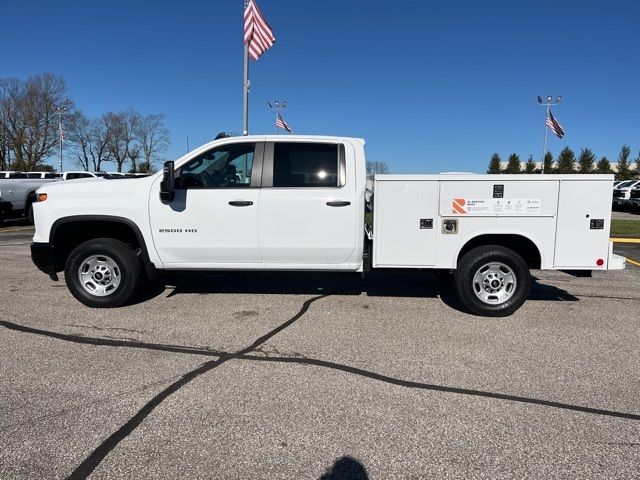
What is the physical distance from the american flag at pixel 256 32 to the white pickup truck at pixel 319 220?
29.4 feet

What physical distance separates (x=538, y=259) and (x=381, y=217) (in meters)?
1.93

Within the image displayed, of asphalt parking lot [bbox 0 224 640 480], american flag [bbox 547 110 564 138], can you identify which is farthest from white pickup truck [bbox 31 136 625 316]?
american flag [bbox 547 110 564 138]

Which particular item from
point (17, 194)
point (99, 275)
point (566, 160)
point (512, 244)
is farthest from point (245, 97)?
point (566, 160)

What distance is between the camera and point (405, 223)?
5.57 meters

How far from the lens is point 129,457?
9.02 ft

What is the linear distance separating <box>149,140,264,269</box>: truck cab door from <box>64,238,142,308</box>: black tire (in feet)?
1.33

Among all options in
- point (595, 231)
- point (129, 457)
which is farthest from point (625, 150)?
point (129, 457)

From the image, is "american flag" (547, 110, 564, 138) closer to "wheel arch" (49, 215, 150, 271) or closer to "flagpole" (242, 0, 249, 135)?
"flagpole" (242, 0, 249, 135)

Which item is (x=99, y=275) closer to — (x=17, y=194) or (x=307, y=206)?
(x=307, y=206)

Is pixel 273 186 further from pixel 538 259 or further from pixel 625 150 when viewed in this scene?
pixel 625 150

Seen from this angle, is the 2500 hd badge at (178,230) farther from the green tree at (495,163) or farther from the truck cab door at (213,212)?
the green tree at (495,163)

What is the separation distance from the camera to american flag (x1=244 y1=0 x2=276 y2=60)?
13383 mm

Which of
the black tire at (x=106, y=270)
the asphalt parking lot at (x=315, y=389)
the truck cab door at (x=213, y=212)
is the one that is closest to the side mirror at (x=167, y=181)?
the truck cab door at (x=213, y=212)

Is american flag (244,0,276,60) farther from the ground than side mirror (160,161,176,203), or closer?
farther from the ground
